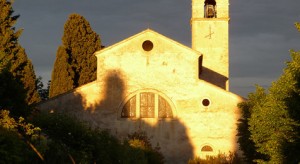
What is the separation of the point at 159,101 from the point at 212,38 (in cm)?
824

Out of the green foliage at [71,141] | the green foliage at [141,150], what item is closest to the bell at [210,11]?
the green foliage at [141,150]

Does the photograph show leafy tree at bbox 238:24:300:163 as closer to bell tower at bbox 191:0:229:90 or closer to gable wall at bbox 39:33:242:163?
→ gable wall at bbox 39:33:242:163

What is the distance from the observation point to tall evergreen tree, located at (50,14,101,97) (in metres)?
37.1

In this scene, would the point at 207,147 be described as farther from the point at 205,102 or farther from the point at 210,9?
the point at 210,9

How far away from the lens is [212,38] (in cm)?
3641

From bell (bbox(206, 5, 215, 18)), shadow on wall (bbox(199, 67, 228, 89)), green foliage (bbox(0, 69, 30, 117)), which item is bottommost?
green foliage (bbox(0, 69, 30, 117))

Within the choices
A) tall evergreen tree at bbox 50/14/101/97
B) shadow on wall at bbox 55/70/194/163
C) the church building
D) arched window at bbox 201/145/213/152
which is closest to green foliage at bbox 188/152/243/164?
the church building

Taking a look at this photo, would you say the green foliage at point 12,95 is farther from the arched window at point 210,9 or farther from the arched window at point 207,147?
the arched window at point 210,9

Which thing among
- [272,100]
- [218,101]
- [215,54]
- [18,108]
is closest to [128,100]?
[218,101]

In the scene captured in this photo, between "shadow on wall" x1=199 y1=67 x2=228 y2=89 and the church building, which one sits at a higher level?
"shadow on wall" x1=199 y1=67 x2=228 y2=89

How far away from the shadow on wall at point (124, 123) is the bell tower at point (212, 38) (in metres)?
7.39

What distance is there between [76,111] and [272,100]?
13.4 metres

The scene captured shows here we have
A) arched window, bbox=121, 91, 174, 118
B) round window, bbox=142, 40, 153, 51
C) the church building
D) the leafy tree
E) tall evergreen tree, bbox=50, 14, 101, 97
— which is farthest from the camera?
tall evergreen tree, bbox=50, 14, 101, 97

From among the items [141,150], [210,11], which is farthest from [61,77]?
[141,150]
